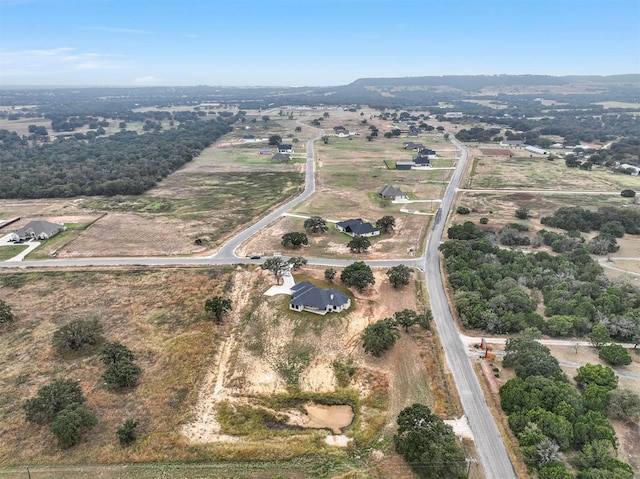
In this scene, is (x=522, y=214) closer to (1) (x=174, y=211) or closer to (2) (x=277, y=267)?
(2) (x=277, y=267)

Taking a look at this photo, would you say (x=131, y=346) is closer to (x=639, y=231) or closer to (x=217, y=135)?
(x=639, y=231)

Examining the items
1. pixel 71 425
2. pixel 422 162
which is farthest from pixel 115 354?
pixel 422 162

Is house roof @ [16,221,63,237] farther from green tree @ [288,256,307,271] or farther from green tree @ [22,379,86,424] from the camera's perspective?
green tree @ [288,256,307,271]

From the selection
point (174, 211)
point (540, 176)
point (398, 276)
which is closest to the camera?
point (398, 276)

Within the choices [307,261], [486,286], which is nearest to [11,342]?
[307,261]

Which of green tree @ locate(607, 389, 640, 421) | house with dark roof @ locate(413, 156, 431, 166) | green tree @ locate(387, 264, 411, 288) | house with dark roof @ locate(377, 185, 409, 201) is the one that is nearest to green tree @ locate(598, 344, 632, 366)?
green tree @ locate(607, 389, 640, 421)

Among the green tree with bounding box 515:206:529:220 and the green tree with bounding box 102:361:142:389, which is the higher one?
the green tree with bounding box 102:361:142:389
